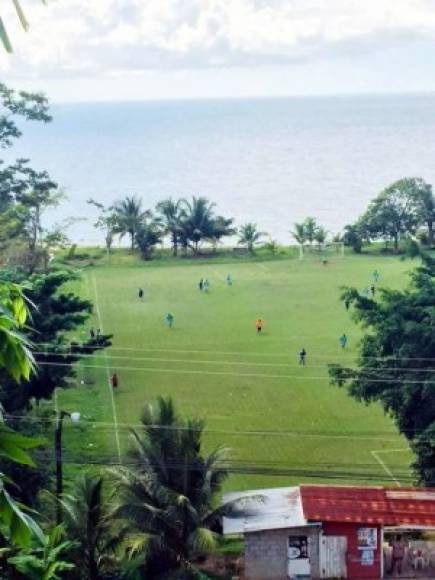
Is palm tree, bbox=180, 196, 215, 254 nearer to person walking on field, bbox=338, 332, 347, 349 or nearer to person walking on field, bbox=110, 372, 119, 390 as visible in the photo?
person walking on field, bbox=338, 332, 347, 349

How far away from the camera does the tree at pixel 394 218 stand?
52.1 metres

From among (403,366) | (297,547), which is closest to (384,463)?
(403,366)

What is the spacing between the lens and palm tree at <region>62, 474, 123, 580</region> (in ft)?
47.8

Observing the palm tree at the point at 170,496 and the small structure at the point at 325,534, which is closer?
the palm tree at the point at 170,496

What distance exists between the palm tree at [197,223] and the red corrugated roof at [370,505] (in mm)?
35321

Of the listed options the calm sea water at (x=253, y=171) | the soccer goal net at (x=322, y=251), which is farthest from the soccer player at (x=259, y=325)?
the calm sea water at (x=253, y=171)

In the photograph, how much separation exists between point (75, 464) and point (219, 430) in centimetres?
415

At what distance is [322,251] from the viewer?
52.3m

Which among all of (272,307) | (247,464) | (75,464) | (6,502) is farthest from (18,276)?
(6,502)

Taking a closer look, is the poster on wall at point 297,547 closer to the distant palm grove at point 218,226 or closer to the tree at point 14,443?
the tree at point 14,443

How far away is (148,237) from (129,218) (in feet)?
5.81

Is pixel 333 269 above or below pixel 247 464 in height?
above

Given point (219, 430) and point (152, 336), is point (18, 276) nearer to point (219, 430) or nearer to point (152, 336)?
point (219, 430)

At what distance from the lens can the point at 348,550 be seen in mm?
15523
